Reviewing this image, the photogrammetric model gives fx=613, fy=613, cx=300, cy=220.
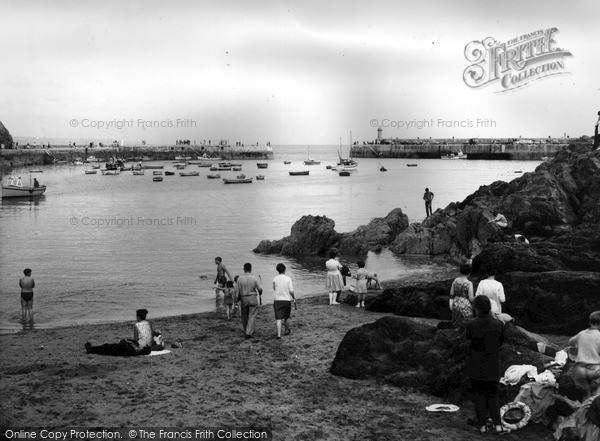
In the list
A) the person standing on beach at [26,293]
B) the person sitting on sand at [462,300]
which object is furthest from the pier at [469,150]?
the person sitting on sand at [462,300]

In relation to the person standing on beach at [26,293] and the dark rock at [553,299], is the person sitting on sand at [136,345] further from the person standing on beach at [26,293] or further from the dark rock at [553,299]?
the dark rock at [553,299]

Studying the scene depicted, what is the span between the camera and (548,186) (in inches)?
1014

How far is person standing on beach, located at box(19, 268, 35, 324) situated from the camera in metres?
16.5

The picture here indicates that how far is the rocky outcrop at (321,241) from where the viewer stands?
30.5 m

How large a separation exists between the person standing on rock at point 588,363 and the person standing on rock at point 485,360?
978 millimetres

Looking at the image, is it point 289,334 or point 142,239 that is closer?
point 289,334

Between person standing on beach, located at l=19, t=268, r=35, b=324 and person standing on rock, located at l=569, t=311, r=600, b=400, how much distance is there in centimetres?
1363

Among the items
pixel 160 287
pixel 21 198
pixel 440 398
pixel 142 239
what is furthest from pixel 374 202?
pixel 440 398

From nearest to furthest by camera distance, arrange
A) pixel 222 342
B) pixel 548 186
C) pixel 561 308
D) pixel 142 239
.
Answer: pixel 561 308, pixel 222 342, pixel 548 186, pixel 142 239

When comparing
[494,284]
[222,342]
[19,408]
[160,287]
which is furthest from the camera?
[160,287]

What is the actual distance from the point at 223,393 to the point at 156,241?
96.5 feet

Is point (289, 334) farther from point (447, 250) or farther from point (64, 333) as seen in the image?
point (447, 250)

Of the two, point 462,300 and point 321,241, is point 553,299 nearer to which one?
point 462,300

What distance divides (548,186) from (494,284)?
17171mm
